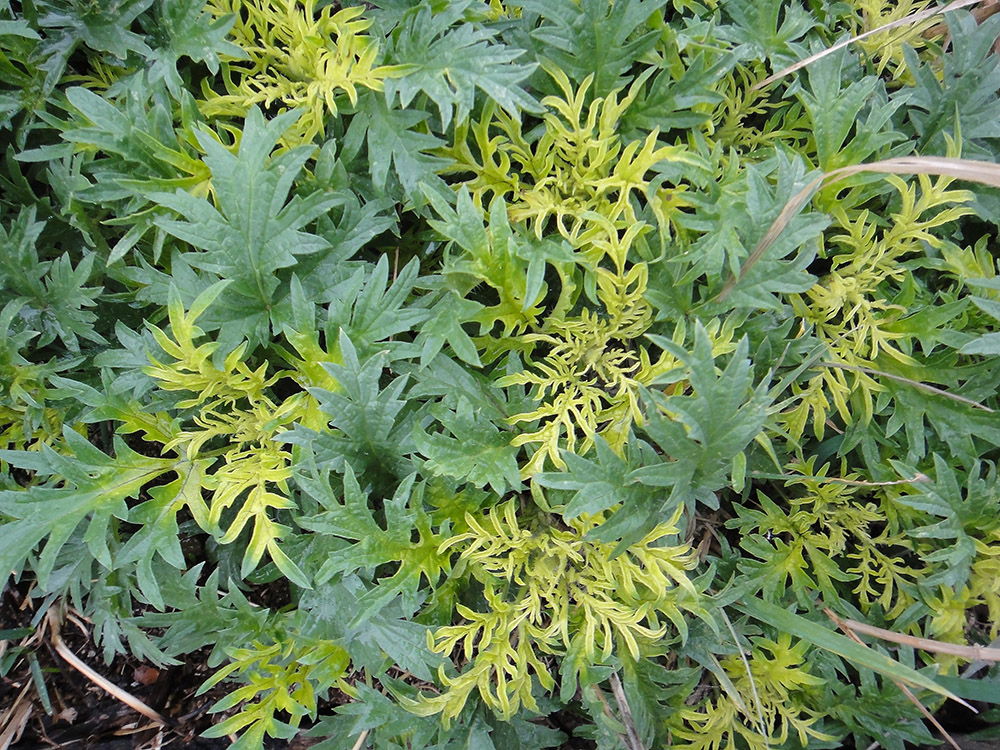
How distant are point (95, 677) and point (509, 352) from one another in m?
1.29

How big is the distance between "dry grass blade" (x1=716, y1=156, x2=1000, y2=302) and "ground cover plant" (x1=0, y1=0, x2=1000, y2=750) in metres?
0.01

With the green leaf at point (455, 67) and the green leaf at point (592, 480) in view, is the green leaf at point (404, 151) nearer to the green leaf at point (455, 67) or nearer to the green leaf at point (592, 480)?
the green leaf at point (455, 67)

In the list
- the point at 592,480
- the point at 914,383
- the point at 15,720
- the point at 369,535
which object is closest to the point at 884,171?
the point at 914,383

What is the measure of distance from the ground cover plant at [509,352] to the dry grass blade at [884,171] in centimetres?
1

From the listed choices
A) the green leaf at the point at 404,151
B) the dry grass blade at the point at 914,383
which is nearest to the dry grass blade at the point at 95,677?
the green leaf at the point at 404,151

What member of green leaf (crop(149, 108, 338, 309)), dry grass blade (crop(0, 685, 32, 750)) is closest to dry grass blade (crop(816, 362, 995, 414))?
green leaf (crop(149, 108, 338, 309))

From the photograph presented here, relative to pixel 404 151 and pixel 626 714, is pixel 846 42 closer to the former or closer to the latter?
pixel 404 151

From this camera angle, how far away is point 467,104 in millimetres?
1239

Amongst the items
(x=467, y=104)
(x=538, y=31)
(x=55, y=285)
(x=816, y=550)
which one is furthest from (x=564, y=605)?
(x=55, y=285)

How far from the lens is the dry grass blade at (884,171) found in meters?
0.96

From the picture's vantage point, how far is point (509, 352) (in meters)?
1.39

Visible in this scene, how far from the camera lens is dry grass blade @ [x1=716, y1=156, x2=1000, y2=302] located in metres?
0.96

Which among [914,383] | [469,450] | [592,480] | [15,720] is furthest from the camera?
[15,720]

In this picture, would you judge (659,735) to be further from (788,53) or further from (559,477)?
(788,53)
